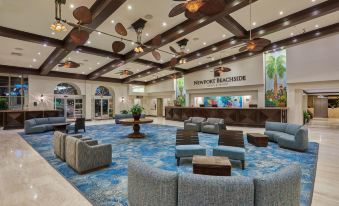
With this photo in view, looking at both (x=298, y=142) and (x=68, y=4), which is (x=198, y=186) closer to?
(x=298, y=142)

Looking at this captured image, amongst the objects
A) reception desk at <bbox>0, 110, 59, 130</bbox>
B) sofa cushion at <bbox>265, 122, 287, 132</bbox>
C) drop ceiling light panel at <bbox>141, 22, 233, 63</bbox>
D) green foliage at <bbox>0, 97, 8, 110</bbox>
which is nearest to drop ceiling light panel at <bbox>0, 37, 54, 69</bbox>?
green foliage at <bbox>0, 97, 8, 110</bbox>

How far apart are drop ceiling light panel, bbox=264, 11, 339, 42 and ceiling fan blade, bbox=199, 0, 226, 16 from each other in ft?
21.0

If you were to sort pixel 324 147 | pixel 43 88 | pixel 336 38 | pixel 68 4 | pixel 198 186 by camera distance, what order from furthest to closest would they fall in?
pixel 43 88
pixel 336 38
pixel 324 147
pixel 68 4
pixel 198 186

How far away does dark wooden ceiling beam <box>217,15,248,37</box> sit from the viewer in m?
6.40

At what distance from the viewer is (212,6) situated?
3.52m

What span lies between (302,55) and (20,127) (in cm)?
1645

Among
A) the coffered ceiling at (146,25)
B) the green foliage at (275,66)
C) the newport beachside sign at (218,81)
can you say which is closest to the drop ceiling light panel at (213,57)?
the coffered ceiling at (146,25)

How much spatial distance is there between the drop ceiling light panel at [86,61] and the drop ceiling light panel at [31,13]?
2.93 m

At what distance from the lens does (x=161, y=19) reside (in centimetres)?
644

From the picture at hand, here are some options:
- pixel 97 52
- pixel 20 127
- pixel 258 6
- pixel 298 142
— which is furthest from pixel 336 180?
pixel 20 127

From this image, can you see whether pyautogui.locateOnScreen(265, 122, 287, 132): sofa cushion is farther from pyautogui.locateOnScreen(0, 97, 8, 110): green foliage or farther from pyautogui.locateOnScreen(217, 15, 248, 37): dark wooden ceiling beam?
pyautogui.locateOnScreen(0, 97, 8, 110): green foliage

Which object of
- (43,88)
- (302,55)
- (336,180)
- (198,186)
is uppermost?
(302,55)

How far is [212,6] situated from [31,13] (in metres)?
5.65

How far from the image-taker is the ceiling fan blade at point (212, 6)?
11.1ft
